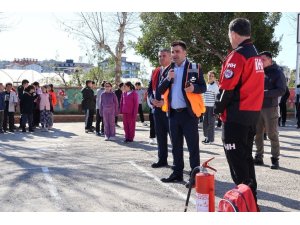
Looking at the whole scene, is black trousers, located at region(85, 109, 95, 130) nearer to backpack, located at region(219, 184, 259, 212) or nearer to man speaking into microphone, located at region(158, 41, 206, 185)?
man speaking into microphone, located at region(158, 41, 206, 185)

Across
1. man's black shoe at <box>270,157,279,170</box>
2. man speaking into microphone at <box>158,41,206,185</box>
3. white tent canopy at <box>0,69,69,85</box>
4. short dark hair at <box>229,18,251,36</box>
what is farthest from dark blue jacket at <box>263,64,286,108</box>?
white tent canopy at <box>0,69,69,85</box>

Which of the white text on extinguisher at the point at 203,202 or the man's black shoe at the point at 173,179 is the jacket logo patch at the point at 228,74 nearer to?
the white text on extinguisher at the point at 203,202

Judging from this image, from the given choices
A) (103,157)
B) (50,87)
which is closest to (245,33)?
(103,157)

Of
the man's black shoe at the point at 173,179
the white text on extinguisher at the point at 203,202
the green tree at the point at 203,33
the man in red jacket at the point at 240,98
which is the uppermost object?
the green tree at the point at 203,33

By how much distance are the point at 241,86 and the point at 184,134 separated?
1.79 meters

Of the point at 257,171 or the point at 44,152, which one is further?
the point at 44,152

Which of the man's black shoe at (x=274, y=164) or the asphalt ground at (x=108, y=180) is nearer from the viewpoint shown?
the asphalt ground at (x=108, y=180)

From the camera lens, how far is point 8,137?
13.1 metres

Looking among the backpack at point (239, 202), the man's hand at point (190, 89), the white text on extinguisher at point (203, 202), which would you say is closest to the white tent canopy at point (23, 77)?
the man's hand at point (190, 89)

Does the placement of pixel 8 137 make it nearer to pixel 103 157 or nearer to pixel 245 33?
pixel 103 157

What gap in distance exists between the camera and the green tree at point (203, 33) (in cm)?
2541

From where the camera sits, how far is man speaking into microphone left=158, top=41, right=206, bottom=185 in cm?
599

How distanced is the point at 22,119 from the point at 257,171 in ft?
32.9

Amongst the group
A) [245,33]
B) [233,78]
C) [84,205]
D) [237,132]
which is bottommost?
[84,205]
